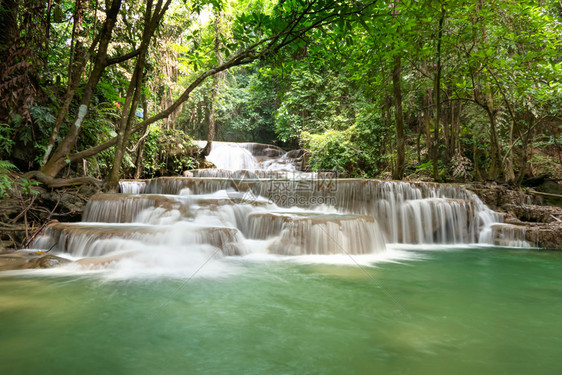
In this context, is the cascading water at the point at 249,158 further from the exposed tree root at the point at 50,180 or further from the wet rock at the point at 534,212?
the wet rock at the point at 534,212

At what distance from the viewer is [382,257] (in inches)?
218

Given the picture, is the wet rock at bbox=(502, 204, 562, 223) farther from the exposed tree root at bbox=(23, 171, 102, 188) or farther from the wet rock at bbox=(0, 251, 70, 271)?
the exposed tree root at bbox=(23, 171, 102, 188)

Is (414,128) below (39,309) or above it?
above

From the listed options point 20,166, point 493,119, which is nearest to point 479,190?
point 493,119

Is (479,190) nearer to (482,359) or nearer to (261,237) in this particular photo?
(261,237)

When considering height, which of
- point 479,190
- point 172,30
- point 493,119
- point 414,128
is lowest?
point 479,190

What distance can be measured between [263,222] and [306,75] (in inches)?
487

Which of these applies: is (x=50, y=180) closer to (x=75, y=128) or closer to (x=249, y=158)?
(x=75, y=128)

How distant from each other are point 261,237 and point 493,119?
301 inches

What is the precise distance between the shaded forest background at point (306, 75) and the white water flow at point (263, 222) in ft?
4.17

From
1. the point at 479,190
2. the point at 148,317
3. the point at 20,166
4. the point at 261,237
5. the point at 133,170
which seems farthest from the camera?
the point at 133,170

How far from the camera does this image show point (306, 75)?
1633 cm

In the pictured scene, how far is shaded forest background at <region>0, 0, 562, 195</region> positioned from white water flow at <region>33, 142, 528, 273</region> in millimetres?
1271

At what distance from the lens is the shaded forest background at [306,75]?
17.5ft
